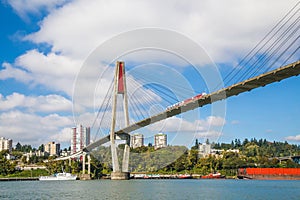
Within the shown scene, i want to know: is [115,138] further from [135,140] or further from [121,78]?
[135,140]

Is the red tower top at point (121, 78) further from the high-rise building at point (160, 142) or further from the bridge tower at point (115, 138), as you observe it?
the high-rise building at point (160, 142)

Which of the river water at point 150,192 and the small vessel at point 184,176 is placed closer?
the river water at point 150,192

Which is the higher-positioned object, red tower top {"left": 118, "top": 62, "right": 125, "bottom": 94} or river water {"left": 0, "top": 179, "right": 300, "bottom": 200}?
red tower top {"left": 118, "top": 62, "right": 125, "bottom": 94}

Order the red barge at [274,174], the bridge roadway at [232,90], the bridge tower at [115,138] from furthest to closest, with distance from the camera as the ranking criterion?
the red barge at [274,174], the bridge tower at [115,138], the bridge roadway at [232,90]

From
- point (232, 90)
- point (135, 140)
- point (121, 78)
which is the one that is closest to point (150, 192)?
point (232, 90)

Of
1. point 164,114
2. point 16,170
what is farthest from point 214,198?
point 16,170

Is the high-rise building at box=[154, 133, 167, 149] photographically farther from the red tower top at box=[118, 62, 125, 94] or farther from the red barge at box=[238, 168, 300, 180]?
the red tower top at box=[118, 62, 125, 94]

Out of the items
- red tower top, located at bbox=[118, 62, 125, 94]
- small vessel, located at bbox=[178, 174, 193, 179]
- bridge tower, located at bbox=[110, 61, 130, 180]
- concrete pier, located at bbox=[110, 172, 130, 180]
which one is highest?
red tower top, located at bbox=[118, 62, 125, 94]

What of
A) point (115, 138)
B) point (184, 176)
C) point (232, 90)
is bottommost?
point (184, 176)

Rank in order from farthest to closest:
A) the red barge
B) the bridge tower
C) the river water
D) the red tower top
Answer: the red barge → the red tower top → the bridge tower → the river water

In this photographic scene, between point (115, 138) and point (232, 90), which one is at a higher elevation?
point (232, 90)

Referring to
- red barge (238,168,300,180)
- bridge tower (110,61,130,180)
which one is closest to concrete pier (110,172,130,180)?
bridge tower (110,61,130,180)

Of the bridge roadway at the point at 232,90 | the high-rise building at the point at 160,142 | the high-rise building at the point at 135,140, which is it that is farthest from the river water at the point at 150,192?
the high-rise building at the point at 160,142
